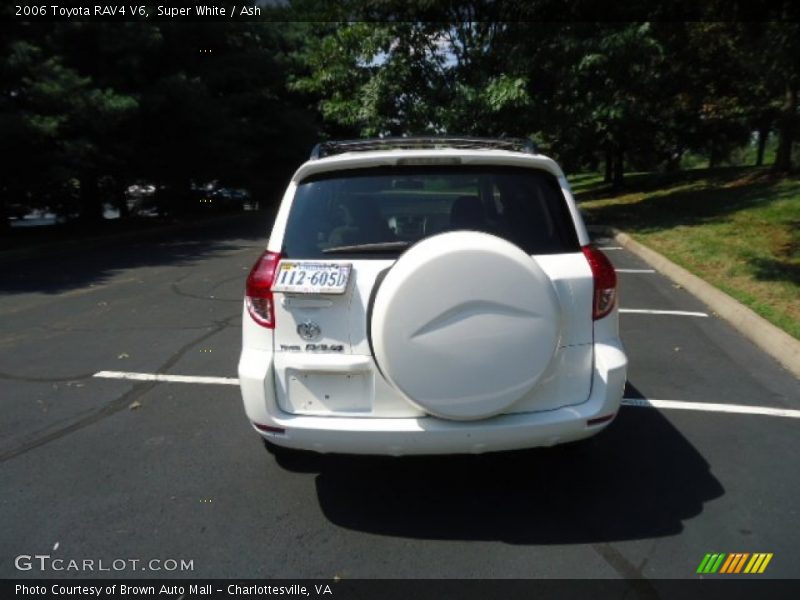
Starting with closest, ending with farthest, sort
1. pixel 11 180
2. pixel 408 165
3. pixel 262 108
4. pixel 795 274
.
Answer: pixel 408 165
pixel 795 274
pixel 11 180
pixel 262 108

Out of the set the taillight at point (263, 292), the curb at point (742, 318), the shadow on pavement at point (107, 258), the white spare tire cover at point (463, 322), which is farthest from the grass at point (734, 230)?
the shadow on pavement at point (107, 258)

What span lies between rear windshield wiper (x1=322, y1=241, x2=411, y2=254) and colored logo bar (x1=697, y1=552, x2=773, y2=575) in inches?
75.1

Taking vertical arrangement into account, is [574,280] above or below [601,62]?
below

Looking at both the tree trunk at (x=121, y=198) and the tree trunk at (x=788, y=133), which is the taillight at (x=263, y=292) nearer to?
the tree trunk at (x=121, y=198)

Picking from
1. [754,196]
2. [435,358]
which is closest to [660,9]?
[754,196]

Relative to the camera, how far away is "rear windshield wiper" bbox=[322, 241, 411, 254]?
2945mm

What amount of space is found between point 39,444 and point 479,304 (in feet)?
10.0

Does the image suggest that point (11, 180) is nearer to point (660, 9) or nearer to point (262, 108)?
point (262, 108)

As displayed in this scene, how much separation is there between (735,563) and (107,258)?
492 inches

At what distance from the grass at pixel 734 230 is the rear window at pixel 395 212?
12.0ft

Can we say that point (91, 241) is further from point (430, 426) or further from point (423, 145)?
point (430, 426)

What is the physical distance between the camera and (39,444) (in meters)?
3.94

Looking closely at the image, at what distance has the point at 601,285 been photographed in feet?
9.76
